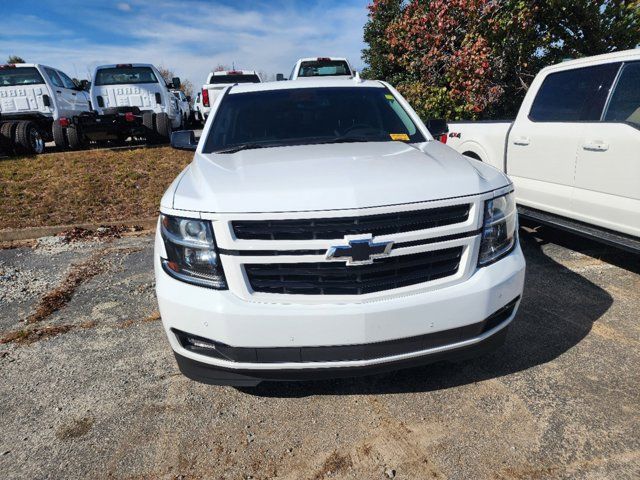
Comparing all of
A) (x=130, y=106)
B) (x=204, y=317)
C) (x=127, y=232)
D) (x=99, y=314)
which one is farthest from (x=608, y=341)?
(x=130, y=106)

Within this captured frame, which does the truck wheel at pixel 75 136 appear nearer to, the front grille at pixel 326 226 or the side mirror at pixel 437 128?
the side mirror at pixel 437 128

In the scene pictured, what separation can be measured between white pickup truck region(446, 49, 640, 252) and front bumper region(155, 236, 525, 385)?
6.61ft

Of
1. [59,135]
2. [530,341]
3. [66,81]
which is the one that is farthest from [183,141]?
[66,81]

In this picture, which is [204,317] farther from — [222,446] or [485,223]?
[485,223]

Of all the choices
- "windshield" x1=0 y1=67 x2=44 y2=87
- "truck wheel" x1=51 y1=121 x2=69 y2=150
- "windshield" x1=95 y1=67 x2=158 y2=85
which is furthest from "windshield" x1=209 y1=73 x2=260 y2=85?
"truck wheel" x1=51 y1=121 x2=69 y2=150

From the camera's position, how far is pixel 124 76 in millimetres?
11469

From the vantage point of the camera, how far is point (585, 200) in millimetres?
3885

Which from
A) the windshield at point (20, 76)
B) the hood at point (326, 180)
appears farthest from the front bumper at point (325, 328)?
the windshield at point (20, 76)

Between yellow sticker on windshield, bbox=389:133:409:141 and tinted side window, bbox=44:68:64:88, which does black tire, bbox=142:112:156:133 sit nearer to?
tinted side window, bbox=44:68:64:88

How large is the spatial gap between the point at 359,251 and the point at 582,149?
9.69 feet

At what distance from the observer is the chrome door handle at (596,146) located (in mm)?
3660

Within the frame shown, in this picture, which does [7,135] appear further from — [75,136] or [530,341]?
[530,341]

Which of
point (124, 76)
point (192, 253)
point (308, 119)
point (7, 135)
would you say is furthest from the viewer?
point (124, 76)

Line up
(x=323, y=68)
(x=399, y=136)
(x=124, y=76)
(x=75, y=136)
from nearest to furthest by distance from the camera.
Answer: (x=399, y=136) < (x=75, y=136) < (x=124, y=76) < (x=323, y=68)
